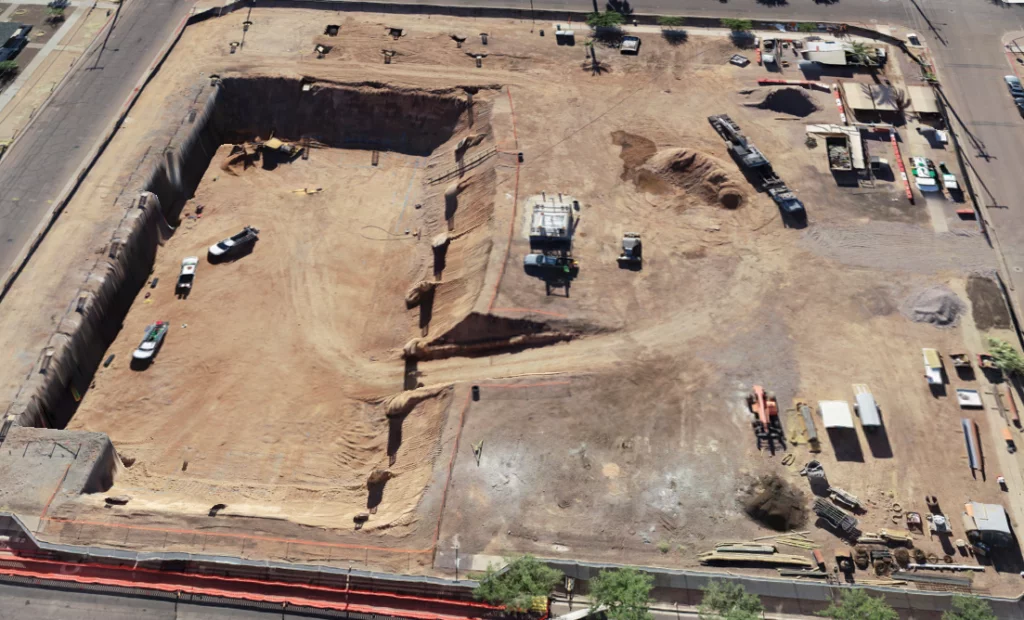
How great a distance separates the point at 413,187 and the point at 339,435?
24.3 m

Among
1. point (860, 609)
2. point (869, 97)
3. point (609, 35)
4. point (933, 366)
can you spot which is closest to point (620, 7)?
point (609, 35)

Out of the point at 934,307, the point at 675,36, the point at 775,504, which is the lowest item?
the point at 775,504

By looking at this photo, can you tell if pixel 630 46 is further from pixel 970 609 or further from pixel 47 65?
pixel 47 65

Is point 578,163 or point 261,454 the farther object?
point 578,163

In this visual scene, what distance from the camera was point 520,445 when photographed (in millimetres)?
41844

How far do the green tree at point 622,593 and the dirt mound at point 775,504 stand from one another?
800cm

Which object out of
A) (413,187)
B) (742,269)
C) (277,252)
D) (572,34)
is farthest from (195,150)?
(742,269)

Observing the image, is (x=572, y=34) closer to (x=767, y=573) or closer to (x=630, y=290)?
(x=630, y=290)

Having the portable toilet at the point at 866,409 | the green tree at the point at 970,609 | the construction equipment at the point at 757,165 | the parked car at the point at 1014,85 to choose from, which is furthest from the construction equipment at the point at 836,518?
the parked car at the point at 1014,85

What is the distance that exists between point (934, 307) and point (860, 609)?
77.7ft

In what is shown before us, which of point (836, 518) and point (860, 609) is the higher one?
point (860, 609)

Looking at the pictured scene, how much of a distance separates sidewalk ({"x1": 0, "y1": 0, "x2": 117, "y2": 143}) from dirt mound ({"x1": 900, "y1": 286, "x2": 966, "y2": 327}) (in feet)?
232

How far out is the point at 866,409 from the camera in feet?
140

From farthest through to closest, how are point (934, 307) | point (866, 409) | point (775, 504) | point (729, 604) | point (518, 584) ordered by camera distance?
point (934, 307) < point (866, 409) < point (775, 504) < point (518, 584) < point (729, 604)
